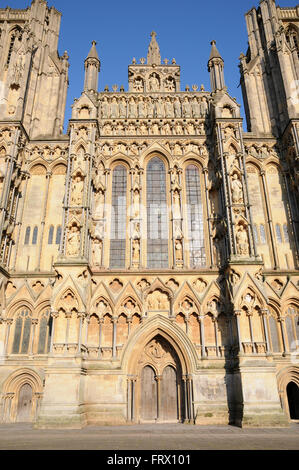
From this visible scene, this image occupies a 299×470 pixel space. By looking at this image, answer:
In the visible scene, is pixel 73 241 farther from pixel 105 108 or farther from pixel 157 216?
pixel 105 108

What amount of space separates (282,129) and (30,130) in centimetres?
1508

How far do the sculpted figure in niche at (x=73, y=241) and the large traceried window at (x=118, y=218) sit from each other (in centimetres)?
231

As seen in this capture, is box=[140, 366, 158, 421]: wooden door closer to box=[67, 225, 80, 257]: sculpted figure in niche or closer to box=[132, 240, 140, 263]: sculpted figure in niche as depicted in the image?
box=[132, 240, 140, 263]: sculpted figure in niche

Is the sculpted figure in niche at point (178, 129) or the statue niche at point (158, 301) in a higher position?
the sculpted figure in niche at point (178, 129)

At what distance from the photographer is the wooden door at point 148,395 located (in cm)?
1505

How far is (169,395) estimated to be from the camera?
15328 mm

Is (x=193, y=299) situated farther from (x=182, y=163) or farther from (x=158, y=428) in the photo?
(x=182, y=163)

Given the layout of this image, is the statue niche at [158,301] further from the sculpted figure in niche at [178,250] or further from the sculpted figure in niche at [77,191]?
the sculpted figure in niche at [77,191]

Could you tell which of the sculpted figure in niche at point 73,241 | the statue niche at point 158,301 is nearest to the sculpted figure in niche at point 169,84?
the sculpted figure in niche at point 73,241

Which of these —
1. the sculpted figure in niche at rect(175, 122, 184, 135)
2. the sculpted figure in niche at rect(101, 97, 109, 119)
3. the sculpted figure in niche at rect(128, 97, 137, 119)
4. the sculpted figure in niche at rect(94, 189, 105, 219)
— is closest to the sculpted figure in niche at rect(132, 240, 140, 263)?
the sculpted figure in niche at rect(94, 189, 105, 219)

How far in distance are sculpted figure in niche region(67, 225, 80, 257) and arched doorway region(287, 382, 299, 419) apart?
1166 centimetres

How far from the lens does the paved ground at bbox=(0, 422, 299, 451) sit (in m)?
→ 8.83

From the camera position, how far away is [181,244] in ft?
58.0
